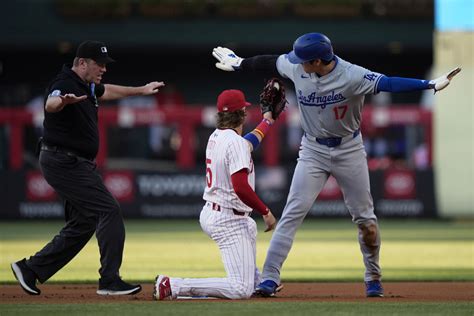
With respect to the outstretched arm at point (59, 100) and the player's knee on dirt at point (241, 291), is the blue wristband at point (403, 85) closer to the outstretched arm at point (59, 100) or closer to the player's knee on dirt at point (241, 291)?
the player's knee on dirt at point (241, 291)

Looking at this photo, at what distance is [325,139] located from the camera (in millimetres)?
8734

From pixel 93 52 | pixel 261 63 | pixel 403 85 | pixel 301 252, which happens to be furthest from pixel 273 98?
pixel 301 252

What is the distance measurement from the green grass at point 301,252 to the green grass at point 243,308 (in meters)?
2.79

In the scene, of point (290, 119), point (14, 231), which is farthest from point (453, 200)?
point (14, 231)

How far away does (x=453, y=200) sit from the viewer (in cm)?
2436

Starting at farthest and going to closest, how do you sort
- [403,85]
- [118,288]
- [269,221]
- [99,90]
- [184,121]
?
[184,121] → [99,90] → [118,288] → [403,85] → [269,221]

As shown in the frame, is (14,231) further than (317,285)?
Yes

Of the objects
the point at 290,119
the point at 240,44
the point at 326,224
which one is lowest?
the point at 326,224

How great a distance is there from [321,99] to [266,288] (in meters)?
1.55

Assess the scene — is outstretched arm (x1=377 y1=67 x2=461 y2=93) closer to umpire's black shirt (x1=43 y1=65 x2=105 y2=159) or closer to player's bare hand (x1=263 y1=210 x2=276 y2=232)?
player's bare hand (x1=263 y1=210 x2=276 y2=232)

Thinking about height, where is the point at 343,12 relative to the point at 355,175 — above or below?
above

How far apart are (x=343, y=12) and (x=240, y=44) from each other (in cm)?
242

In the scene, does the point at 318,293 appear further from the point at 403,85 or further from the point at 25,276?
the point at 25,276

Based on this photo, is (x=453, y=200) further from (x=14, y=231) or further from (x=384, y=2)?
(x=14, y=231)
